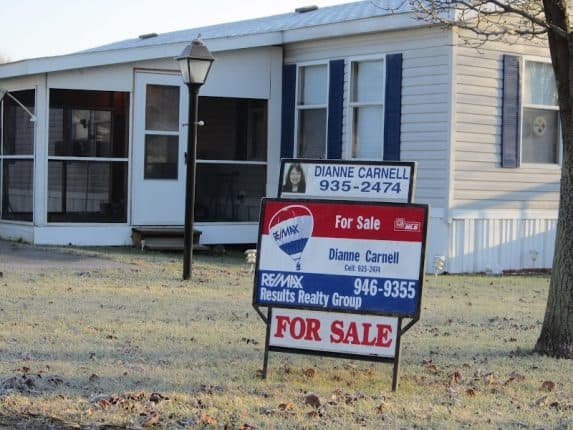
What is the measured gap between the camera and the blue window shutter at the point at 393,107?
15.8 meters

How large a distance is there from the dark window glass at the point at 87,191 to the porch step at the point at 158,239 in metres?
0.49

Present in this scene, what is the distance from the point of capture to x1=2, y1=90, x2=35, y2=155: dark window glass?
16.8 meters

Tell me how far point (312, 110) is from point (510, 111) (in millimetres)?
3566

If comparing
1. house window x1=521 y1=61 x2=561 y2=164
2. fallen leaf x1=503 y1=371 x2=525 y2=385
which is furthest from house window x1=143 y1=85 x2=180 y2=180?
fallen leaf x1=503 y1=371 x2=525 y2=385

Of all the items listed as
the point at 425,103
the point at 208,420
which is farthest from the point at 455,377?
the point at 425,103

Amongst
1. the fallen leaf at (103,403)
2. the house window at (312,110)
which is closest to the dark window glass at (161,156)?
the house window at (312,110)

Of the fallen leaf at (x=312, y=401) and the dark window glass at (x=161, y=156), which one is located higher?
the dark window glass at (x=161, y=156)

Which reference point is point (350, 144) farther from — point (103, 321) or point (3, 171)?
point (103, 321)

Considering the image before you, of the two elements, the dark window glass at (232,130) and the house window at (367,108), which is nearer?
the house window at (367,108)

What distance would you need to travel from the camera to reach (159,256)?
51.4ft

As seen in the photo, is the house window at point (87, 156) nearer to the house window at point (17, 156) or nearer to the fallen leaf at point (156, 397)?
the house window at point (17, 156)

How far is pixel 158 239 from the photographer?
16.5m

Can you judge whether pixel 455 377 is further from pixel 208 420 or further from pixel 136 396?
pixel 136 396

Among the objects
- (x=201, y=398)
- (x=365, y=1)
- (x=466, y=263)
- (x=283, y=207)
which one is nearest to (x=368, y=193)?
(x=283, y=207)
